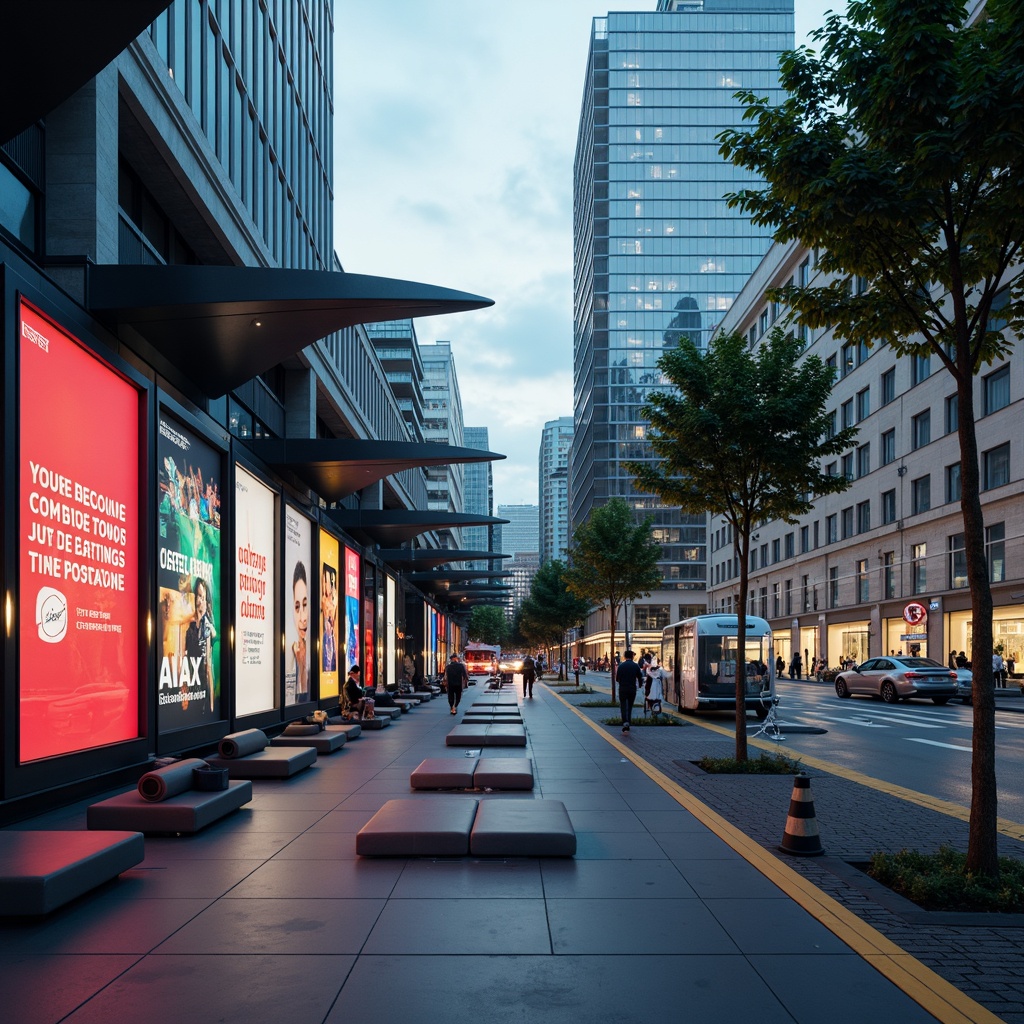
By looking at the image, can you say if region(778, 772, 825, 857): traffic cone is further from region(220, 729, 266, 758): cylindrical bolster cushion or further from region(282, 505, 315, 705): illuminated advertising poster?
region(282, 505, 315, 705): illuminated advertising poster

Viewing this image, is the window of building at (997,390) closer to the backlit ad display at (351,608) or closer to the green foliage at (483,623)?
the backlit ad display at (351,608)

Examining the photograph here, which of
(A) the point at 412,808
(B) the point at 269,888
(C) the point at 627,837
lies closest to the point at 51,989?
(B) the point at 269,888

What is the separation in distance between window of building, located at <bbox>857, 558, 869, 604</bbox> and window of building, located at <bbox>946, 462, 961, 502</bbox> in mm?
10956

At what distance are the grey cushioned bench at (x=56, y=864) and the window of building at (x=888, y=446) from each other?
55.0 meters

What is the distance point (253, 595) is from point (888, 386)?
47.3m

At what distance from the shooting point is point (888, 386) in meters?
57.6

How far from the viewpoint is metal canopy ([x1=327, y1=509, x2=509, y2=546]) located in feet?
110

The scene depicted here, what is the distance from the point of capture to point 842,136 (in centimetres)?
921

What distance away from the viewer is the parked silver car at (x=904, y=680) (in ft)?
113

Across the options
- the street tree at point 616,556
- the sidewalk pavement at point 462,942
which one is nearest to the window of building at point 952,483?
the street tree at point 616,556

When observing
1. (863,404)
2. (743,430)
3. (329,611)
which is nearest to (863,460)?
(863,404)

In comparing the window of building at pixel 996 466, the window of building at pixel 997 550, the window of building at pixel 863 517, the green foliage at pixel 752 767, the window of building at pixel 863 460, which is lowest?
the green foliage at pixel 752 767

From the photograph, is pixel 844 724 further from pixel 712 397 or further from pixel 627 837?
pixel 627 837

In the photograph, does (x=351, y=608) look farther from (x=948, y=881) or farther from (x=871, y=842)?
(x=948, y=881)
